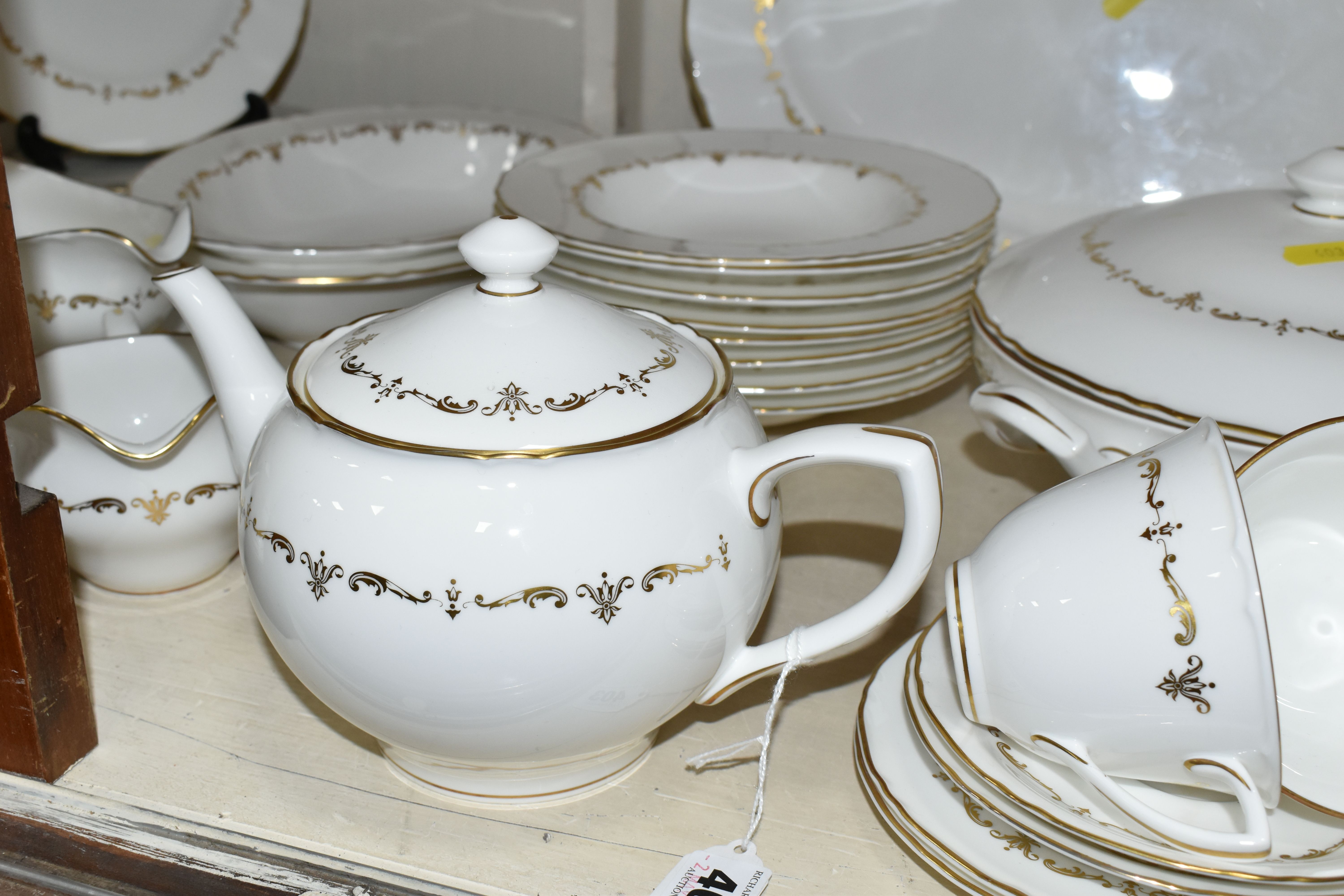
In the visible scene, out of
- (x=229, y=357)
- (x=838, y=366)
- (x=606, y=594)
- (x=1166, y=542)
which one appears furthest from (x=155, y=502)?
(x=1166, y=542)

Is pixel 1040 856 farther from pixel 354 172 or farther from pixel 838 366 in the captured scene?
pixel 354 172

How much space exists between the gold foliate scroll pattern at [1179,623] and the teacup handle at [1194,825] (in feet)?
0.11

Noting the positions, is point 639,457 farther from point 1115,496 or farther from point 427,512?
point 1115,496

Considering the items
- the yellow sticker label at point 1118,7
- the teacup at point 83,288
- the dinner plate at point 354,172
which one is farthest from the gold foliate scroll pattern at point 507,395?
the yellow sticker label at point 1118,7

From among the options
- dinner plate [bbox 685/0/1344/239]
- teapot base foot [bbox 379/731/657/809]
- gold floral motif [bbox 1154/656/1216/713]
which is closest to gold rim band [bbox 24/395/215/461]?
teapot base foot [bbox 379/731/657/809]

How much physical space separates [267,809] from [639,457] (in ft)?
0.91

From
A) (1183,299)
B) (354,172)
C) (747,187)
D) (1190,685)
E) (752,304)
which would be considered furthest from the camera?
(354,172)

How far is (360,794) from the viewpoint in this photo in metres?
0.59

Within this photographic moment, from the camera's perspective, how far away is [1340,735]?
0.61 m

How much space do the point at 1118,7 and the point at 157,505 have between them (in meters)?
0.95

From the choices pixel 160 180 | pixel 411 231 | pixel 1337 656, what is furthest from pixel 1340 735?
pixel 160 180

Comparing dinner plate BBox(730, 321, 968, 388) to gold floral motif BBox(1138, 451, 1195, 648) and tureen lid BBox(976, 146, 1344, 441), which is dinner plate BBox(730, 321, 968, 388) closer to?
tureen lid BBox(976, 146, 1344, 441)

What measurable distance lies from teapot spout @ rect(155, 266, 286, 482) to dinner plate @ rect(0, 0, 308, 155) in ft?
2.17

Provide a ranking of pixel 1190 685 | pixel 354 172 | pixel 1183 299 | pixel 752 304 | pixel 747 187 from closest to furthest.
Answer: pixel 1190 685, pixel 1183 299, pixel 752 304, pixel 747 187, pixel 354 172
